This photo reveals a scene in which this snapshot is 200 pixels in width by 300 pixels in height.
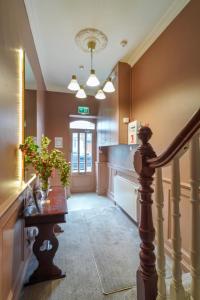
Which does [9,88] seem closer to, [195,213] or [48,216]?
[48,216]

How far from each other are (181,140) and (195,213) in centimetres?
29

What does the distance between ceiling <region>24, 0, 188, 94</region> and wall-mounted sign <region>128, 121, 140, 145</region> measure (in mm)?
1206

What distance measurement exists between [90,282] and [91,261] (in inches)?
12.1

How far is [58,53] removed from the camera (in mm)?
2836

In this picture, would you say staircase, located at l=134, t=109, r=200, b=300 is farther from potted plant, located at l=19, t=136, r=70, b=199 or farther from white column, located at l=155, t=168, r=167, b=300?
potted plant, located at l=19, t=136, r=70, b=199

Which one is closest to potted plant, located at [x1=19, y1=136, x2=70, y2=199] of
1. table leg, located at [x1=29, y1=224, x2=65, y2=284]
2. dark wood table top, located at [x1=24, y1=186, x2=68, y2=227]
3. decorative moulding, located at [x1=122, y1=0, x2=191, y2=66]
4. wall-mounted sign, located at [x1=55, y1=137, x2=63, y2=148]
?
dark wood table top, located at [x1=24, y1=186, x2=68, y2=227]

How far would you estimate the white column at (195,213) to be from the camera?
2.06 ft

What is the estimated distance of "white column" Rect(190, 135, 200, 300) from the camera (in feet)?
2.06

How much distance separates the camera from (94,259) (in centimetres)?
200

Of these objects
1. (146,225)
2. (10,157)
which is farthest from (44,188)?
(146,225)

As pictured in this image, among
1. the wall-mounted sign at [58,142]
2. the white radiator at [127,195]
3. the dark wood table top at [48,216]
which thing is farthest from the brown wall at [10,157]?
the wall-mounted sign at [58,142]

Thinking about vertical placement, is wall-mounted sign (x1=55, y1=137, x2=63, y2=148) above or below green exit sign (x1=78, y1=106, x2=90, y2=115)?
below

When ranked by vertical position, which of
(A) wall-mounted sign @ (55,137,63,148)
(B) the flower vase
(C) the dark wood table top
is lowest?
(C) the dark wood table top

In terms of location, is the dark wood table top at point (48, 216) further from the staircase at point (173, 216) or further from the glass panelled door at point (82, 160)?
the glass panelled door at point (82, 160)
